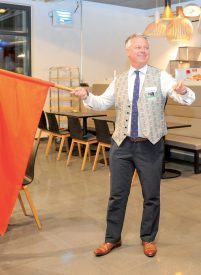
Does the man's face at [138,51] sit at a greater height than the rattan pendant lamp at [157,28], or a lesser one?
lesser

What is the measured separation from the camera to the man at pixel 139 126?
2713 mm

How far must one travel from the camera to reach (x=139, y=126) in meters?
2.73

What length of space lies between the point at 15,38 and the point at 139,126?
682cm

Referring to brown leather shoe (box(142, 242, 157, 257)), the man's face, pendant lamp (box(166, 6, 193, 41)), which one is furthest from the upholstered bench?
the man's face

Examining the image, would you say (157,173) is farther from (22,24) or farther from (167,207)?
(22,24)

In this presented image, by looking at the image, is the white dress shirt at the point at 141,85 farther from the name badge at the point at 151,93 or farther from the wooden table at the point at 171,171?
the wooden table at the point at 171,171

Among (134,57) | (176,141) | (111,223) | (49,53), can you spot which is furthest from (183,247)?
(49,53)

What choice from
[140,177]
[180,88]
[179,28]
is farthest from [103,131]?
[180,88]

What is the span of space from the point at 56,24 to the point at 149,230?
23.1ft

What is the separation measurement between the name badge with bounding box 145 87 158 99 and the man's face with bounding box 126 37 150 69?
18 cm

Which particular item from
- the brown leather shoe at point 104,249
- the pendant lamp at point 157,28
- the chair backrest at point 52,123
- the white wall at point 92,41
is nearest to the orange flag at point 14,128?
the brown leather shoe at point 104,249

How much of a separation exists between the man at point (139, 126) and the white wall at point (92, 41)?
20.1ft

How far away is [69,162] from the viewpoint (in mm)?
6516

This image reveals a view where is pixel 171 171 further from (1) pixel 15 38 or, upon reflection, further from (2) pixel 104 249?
(1) pixel 15 38
